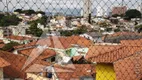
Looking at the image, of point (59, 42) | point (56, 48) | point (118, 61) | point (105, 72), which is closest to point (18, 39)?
point (59, 42)

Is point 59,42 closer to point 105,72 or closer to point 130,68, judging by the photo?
point 105,72

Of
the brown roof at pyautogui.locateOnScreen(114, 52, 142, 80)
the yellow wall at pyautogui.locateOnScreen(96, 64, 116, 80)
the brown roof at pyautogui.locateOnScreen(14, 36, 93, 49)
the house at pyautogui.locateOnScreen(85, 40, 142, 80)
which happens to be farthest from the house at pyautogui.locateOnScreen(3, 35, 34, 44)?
the brown roof at pyautogui.locateOnScreen(114, 52, 142, 80)

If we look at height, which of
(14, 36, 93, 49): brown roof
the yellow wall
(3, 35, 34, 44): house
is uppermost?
the yellow wall

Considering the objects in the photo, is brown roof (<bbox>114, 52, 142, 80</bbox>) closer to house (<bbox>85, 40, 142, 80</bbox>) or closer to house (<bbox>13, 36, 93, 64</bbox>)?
house (<bbox>85, 40, 142, 80</bbox>)

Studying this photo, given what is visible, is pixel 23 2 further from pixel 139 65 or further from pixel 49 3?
pixel 139 65

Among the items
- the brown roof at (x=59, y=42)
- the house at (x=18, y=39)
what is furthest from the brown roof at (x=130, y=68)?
the house at (x=18, y=39)

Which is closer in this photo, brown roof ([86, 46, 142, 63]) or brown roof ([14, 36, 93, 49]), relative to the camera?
brown roof ([86, 46, 142, 63])

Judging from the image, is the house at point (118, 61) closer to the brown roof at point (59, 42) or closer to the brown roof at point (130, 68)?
the brown roof at point (130, 68)

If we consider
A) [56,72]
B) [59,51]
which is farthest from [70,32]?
[56,72]

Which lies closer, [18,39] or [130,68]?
[130,68]
